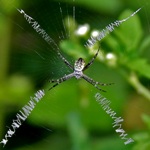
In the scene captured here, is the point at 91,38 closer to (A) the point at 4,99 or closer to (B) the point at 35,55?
(B) the point at 35,55

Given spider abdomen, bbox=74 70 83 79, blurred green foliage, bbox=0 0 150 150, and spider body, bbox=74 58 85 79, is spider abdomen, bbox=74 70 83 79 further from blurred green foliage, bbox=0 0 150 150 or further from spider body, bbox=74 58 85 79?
blurred green foliage, bbox=0 0 150 150

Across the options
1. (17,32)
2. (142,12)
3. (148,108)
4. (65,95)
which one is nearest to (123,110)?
(148,108)

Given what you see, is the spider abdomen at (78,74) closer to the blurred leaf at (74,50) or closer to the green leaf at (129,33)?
the blurred leaf at (74,50)

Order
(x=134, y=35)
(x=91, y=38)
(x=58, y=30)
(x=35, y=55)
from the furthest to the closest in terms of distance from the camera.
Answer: (x=35, y=55) → (x=58, y=30) → (x=91, y=38) → (x=134, y=35)

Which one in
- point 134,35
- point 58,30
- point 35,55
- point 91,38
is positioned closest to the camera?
point 134,35

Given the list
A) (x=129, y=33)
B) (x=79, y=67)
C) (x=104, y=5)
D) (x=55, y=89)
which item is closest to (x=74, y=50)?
(x=79, y=67)

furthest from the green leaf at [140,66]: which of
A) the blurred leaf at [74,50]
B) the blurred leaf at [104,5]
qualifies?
the blurred leaf at [104,5]

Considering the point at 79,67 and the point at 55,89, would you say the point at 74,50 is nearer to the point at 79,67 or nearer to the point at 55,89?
the point at 79,67
